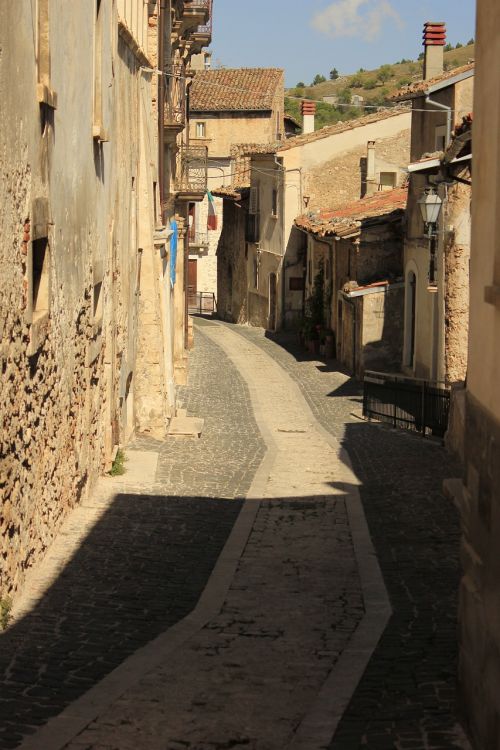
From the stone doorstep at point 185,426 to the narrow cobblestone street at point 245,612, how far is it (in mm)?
1643

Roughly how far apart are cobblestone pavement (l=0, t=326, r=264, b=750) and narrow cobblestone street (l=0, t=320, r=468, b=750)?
24 mm

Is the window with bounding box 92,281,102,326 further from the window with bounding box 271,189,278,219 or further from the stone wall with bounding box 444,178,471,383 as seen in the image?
the window with bounding box 271,189,278,219

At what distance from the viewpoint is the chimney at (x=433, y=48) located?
29984 millimetres

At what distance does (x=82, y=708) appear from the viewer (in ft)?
25.1

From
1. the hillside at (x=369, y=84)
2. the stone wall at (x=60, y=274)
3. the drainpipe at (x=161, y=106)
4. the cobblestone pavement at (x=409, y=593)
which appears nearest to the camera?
the cobblestone pavement at (x=409, y=593)

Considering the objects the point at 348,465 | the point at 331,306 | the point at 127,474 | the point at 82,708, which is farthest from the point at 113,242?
the point at 331,306

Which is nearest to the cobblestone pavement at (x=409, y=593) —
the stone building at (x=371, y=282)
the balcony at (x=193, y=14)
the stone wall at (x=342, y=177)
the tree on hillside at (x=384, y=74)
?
the stone building at (x=371, y=282)

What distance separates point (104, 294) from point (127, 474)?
2.60m

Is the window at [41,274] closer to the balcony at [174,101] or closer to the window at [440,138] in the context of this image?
the balcony at [174,101]

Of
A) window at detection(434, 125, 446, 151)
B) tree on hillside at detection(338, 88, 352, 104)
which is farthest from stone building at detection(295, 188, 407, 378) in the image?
tree on hillside at detection(338, 88, 352, 104)

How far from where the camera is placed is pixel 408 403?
22.2m

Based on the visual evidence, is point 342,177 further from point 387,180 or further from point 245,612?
point 245,612

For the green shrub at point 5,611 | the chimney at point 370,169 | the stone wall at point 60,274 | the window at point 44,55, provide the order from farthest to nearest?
the chimney at point 370,169 < the window at point 44,55 < the stone wall at point 60,274 < the green shrub at point 5,611

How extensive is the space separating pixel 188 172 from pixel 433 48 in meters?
8.52
